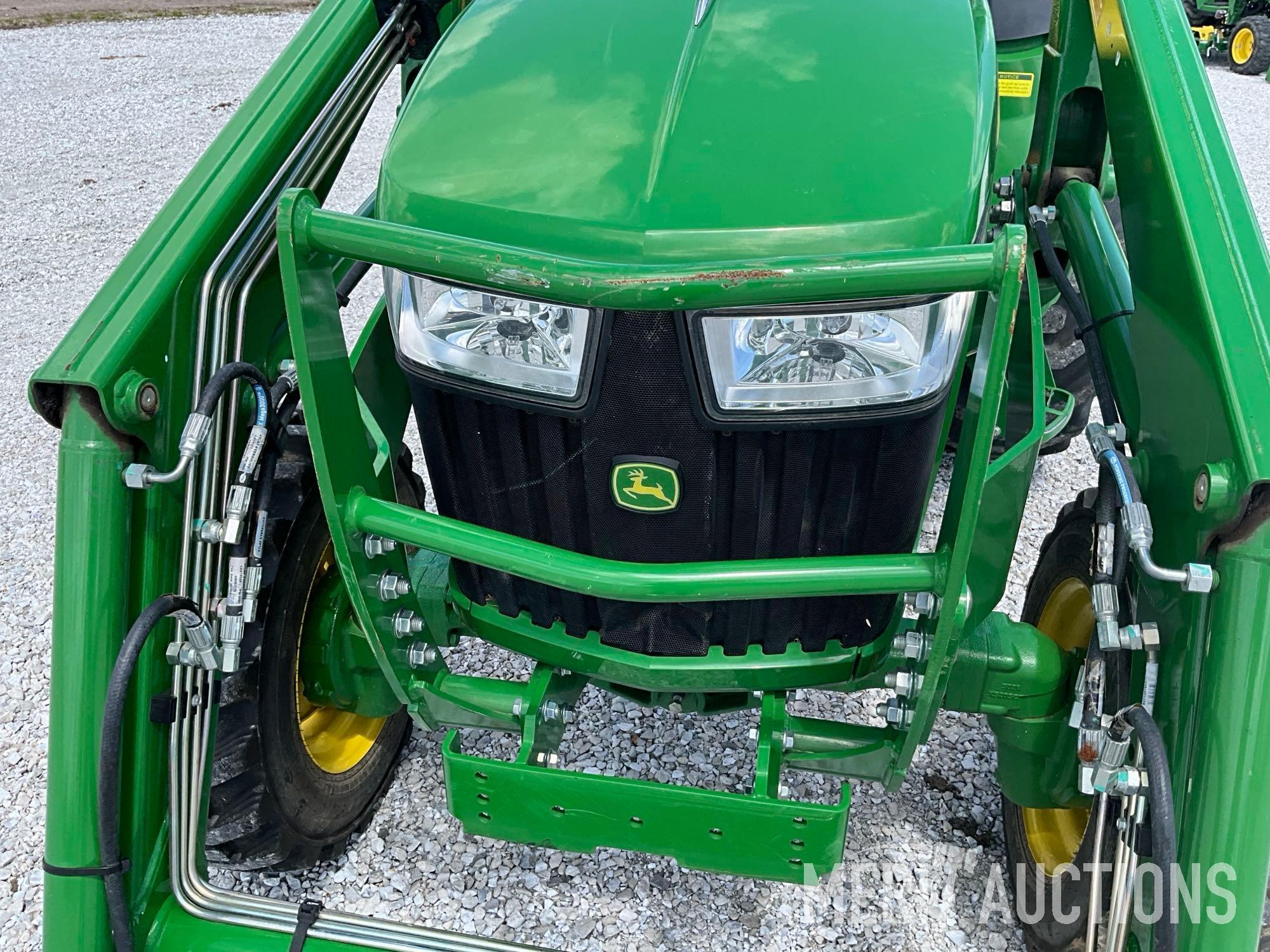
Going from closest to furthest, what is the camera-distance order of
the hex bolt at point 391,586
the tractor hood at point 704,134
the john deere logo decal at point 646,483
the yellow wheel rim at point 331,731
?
the tractor hood at point 704,134
the john deere logo decal at point 646,483
the hex bolt at point 391,586
the yellow wheel rim at point 331,731

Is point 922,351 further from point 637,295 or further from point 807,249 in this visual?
point 637,295

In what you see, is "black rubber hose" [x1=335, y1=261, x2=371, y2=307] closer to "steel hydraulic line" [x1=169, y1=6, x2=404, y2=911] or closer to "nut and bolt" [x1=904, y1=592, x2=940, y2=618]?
"steel hydraulic line" [x1=169, y1=6, x2=404, y2=911]

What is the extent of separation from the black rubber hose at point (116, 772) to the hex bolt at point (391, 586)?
0.29 m

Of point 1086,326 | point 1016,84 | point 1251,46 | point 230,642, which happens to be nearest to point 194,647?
point 230,642

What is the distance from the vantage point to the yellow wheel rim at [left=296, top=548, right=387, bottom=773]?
75.4 inches

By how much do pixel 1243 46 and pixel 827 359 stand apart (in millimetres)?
11189

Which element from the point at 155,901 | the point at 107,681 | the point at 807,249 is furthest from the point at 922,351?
the point at 155,901

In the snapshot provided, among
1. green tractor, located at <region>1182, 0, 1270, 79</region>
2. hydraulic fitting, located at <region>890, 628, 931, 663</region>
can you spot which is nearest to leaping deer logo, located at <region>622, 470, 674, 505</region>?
hydraulic fitting, located at <region>890, 628, 931, 663</region>

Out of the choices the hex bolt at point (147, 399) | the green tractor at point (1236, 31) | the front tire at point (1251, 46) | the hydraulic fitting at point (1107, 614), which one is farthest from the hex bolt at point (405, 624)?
the front tire at point (1251, 46)

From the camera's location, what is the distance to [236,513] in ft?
5.05

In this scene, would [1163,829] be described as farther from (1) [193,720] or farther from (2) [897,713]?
(1) [193,720]

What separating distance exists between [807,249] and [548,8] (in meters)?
0.60

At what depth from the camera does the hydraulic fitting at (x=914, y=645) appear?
1.46 metres

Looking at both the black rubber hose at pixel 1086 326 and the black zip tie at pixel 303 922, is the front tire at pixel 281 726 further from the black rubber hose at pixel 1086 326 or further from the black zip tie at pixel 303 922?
the black rubber hose at pixel 1086 326
